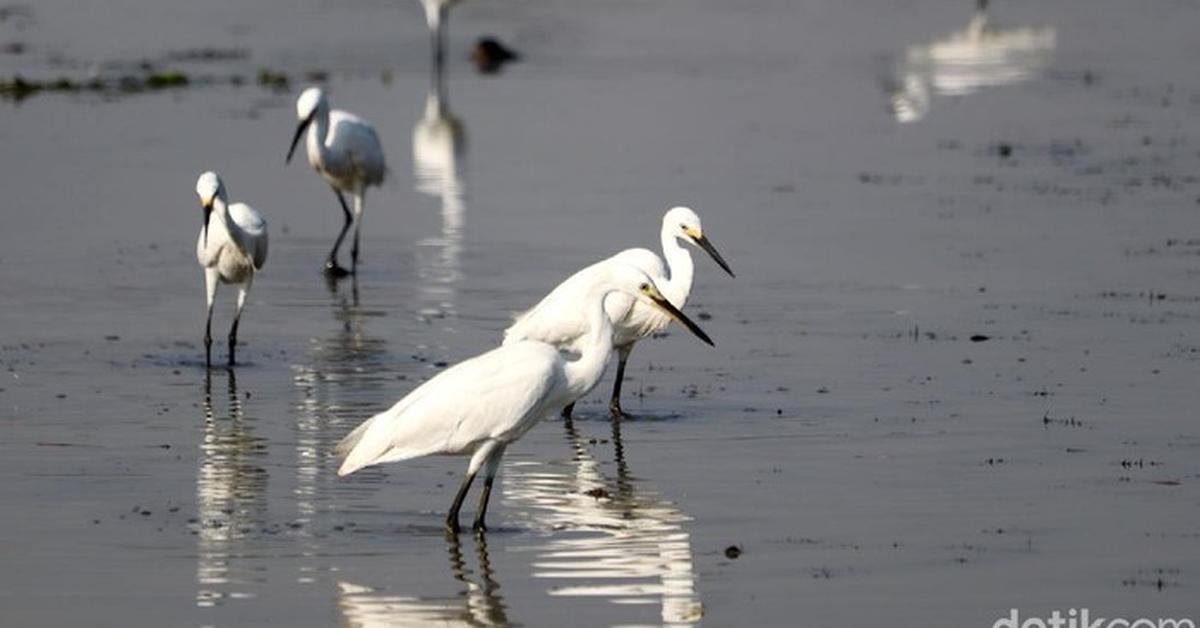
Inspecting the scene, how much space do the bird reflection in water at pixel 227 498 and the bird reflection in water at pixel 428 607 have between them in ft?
1.48

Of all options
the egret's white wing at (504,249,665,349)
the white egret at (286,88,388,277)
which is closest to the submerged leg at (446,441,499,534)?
the egret's white wing at (504,249,665,349)

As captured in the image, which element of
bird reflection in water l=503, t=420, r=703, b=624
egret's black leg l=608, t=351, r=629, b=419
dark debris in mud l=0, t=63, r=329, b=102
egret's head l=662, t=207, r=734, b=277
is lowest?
bird reflection in water l=503, t=420, r=703, b=624

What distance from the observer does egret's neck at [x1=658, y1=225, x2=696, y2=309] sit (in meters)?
14.8

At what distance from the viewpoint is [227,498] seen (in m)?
12.1

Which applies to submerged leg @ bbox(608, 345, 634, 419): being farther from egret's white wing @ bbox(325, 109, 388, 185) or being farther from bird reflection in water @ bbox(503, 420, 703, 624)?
egret's white wing @ bbox(325, 109, 388, 185)

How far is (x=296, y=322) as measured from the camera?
18.1 meters

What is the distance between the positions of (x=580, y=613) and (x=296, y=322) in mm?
8544

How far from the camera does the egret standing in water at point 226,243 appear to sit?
16594 millimetres

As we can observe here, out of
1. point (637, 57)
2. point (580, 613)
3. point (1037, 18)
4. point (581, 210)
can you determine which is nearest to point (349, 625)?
point (580, 613)

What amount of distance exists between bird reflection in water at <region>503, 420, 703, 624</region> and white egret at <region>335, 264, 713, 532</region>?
514 millimetres

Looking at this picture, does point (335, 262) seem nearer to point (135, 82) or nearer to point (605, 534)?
point (605, 534)

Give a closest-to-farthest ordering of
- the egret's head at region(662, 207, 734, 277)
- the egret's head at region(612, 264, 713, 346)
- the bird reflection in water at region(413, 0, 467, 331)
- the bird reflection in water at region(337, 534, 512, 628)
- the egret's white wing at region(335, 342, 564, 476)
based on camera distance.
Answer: the bird reflection in water at region(337, 534, 512, 628) → the egret's white wing at region(335, 342, 564, 476) → the egret's head at region(612, 264, 713, 346) → the egret's head at region(662, 207, 734, 277) → the bird reflection in water at region(413, 0, 467, 331)

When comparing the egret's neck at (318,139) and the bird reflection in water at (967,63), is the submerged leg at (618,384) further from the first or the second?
the bird reflection in water at (967,63)

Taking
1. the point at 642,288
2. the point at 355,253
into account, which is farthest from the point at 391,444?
the point at 355,253
